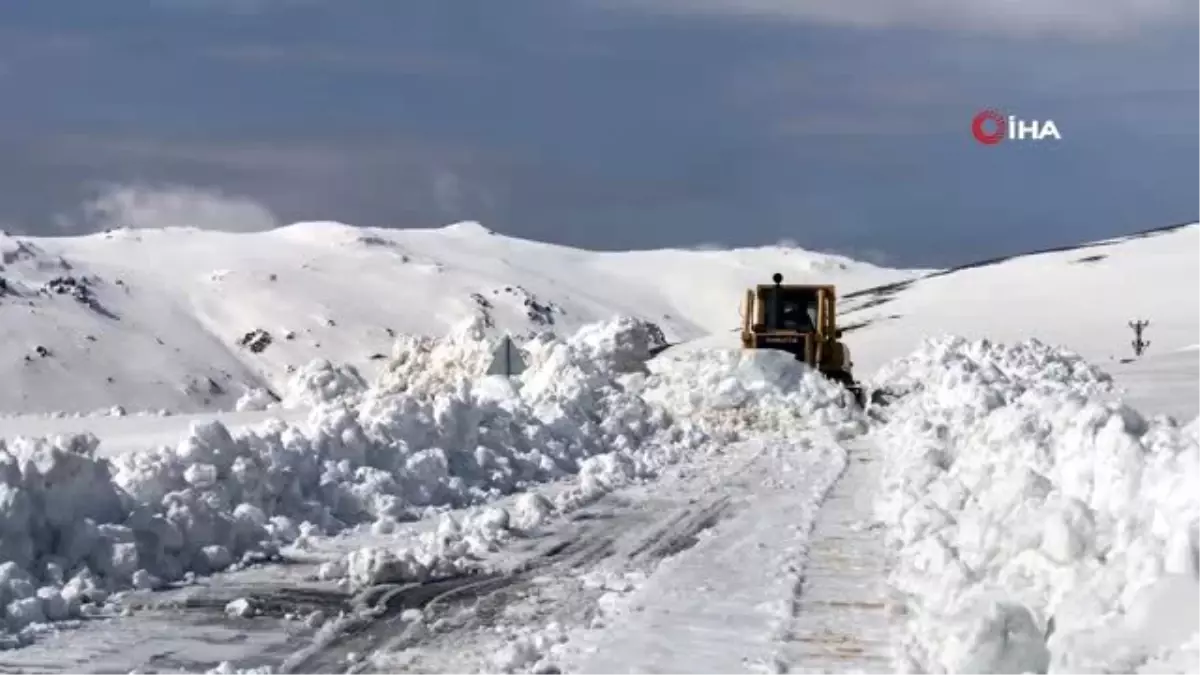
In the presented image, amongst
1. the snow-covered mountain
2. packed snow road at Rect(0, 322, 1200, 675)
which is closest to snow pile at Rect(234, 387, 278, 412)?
the snow-covered mountain

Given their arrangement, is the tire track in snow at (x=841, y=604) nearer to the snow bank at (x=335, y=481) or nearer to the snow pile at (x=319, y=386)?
the snow bank at (x=335, y=481)

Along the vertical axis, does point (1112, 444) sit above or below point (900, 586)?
above

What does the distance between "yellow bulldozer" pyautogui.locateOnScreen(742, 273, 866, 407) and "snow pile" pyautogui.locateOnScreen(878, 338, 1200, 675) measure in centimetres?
1431

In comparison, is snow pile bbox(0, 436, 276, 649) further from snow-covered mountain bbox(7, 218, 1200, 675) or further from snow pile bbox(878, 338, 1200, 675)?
snow pile bbox(878, 338, 1200, 675)

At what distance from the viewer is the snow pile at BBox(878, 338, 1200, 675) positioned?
5.66 meters

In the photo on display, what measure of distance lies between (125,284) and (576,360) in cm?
10108

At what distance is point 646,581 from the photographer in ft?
31.4

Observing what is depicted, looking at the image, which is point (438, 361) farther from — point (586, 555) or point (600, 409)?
point (586, 555)

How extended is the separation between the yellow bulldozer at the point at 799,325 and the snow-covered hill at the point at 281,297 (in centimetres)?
5238

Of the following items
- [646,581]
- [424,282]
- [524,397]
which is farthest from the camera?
[424,282]

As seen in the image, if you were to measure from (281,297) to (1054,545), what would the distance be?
119 meters

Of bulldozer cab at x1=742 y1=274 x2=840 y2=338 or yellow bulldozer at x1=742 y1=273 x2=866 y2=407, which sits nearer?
yellow bulldozer at x1=742 y1=273 x2=866 y2=407

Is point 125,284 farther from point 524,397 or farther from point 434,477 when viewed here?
point 434,477

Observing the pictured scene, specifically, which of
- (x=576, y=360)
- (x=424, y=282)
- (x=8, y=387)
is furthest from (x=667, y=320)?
(x=576, y=360)
